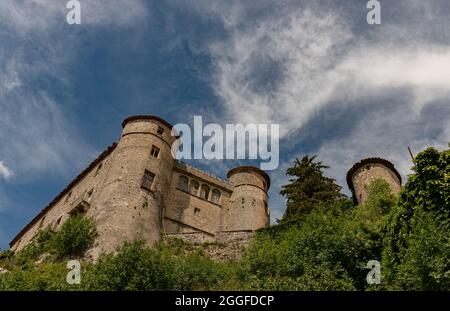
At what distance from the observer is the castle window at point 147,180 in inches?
1225

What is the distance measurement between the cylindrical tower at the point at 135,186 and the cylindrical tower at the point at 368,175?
12.3 meters

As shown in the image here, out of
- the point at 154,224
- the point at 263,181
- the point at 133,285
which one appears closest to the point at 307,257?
the point at 133,285

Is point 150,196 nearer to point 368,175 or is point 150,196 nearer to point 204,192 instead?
point 204,192

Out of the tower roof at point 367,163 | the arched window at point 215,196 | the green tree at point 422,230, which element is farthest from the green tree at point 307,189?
the green tree at point 422,230

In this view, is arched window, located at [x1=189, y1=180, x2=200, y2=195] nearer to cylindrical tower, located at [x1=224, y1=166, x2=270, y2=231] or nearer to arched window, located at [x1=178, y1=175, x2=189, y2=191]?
arched window, located at [x1=178, y1=175, x2=189, y2=191]

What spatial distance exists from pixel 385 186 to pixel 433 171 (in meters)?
9.28

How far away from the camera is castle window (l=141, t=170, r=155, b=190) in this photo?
31125 mm

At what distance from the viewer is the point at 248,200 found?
121 feet

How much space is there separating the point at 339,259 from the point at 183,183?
20.3 meters

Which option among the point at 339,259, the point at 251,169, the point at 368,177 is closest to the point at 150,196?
the point at 251,169

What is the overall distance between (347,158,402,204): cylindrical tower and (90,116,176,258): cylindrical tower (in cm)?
1233

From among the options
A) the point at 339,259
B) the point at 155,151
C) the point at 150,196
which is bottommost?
the point at 339,259

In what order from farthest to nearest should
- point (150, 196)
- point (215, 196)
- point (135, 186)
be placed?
1. point (215, 196)
2. point (150, 196)
3. point (135, 186)

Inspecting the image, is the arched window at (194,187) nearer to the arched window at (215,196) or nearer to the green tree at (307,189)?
the arched window at (215,196)
